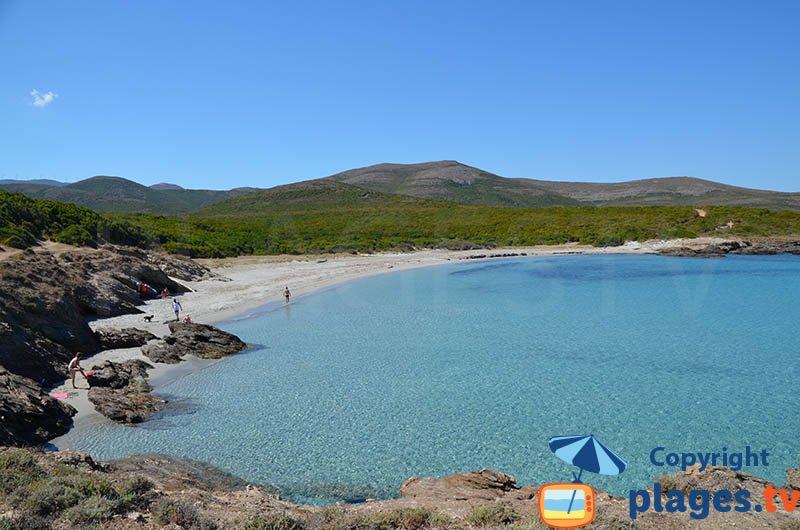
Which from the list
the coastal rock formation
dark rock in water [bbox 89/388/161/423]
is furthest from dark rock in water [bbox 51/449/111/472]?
dark rock in water [bbox 89/388/161/423]

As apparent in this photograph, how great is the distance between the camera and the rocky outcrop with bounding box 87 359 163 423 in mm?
12828

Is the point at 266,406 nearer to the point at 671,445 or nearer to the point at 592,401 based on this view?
the point at 592,401

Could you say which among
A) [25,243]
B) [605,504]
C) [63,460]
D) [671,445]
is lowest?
[671,445]

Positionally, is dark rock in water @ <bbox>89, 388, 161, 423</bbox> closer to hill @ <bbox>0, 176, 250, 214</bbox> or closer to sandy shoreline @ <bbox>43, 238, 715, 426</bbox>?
sandy shoreline @ <bbox>43, 238, 715, 426</bbox>

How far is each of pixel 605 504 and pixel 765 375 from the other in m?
12.0

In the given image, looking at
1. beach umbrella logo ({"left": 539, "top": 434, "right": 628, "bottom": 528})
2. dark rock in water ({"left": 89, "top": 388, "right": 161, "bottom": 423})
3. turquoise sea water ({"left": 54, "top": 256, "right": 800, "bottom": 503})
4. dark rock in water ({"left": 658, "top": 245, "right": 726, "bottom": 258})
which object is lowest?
turquoise sea water ({"left": 54, "top": 256, "right": 800, "bottom": 503})

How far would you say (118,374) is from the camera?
15.1 m

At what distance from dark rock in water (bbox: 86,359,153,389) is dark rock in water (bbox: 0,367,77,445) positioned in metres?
1.86

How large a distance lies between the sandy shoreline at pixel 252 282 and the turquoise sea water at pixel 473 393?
5.49 ft

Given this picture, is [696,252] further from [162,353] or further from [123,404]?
[123,404]

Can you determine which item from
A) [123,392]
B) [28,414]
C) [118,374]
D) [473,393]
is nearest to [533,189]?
[473,393]

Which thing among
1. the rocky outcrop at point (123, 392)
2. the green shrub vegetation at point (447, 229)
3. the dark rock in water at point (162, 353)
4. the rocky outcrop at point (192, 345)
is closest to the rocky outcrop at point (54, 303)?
the rocky outcrop at point (123, 392)

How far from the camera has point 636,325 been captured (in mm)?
23969

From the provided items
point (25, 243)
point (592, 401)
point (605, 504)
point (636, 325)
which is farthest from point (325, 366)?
point (25, 243)
